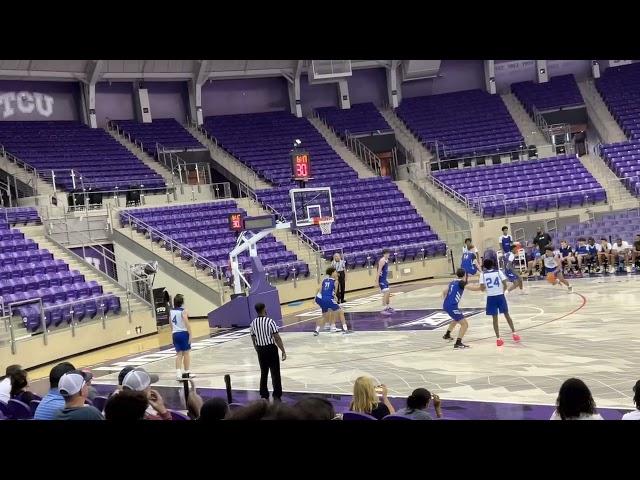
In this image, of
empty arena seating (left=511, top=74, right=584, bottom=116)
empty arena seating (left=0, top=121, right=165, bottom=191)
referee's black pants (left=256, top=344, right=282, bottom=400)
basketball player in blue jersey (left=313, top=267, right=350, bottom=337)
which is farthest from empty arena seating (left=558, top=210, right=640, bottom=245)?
referee's black pants (left=256, top=344, right=282, bottom=400)

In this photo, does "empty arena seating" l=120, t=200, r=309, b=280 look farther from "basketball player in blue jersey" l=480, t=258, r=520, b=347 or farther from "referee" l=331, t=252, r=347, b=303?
"basketball player in blue jersey" l=480, t=258, r=520, b=347

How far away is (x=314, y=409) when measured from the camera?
241 inches

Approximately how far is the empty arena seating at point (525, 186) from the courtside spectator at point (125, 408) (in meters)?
26.6

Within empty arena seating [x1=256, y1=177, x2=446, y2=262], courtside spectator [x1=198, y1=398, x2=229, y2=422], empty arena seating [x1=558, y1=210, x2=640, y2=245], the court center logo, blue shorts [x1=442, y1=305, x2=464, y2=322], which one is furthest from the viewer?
the court center logo

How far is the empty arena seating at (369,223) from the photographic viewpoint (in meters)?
29.6

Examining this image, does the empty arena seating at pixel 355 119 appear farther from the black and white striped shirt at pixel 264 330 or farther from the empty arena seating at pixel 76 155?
the black and white striped shirt at pixel 264 330

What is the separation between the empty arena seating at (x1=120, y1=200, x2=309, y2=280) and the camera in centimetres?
2628

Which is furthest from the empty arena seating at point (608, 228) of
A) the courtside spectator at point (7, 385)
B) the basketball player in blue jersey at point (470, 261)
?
the courtside spectator at point (7, 385)

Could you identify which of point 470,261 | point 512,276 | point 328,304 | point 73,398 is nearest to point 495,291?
point 328,304

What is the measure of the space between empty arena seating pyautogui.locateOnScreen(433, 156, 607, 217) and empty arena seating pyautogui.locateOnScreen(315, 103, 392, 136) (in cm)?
542

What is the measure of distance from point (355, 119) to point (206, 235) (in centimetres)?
1455
